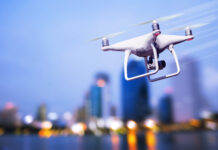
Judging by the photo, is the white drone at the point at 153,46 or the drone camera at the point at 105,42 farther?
the drone camera at the point at 105,42

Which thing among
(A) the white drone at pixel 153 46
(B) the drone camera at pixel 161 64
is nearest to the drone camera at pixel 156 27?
(A) the white drone at pixel 153 46

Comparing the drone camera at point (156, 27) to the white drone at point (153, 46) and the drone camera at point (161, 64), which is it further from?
the drone camera at point (161, 64)

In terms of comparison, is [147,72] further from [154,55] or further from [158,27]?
[158,27]

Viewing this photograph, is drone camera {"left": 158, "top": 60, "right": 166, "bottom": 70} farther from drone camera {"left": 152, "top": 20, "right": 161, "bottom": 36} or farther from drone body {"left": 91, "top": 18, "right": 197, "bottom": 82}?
drone camera {"left": 152, "top": 20, "right": 161, "bottom": 36}

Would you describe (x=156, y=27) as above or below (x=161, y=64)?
above

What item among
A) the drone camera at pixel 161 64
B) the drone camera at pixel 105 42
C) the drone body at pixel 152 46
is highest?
the drone camera at pixel 105 42

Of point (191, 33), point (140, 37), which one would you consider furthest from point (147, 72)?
point (191, 33)

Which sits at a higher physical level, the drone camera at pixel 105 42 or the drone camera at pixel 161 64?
the drone camera at pixel 105 42

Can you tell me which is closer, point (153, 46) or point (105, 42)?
point (153, 46)

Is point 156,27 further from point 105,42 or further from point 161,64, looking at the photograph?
point 105,42

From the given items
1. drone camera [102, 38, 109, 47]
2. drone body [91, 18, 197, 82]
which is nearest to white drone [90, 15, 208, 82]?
drone body [91, 18, 197, 82]

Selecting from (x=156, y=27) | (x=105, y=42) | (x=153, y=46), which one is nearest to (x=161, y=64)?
(x=153, y=46)
